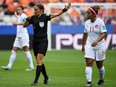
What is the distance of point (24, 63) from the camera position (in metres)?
23.0

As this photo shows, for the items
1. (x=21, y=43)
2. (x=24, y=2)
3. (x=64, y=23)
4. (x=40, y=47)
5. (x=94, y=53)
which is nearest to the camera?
(x=94, y=53)

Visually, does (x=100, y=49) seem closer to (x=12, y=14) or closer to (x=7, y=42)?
(x=7, y=42)

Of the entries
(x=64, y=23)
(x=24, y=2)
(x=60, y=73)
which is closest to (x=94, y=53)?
(x=60, y=73)

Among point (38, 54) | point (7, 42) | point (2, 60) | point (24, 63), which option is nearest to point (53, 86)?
point (38, 54)

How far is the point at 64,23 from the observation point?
3259 centimetres

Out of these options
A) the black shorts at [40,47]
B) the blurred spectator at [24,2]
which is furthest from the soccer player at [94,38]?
the blurred spectator at [24,2]

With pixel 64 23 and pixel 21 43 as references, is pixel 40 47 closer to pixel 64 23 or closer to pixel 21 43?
pixel 21 43

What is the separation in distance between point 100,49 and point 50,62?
375 inches

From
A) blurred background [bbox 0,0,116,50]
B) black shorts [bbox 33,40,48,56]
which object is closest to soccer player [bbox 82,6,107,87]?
black shorts [bbox 33,40,48,56]

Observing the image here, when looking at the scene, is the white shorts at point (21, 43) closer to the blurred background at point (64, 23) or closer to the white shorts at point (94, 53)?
the white shorts at point (94, 53)

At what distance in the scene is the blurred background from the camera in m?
31.7

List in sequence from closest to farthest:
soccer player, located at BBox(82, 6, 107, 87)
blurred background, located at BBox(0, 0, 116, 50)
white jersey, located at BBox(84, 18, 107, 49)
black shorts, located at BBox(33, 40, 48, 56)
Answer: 1. soccer player, located at BBox(82, 6, 107, 87)
2. white jersey, located at BBox(84, 18, 107, 49)
3. black shorts, located at BBox(33, 40, 48, 56)
4. blurred background, located at BBox(0, 0, 116, 50)

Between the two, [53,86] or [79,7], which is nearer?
[53,86]

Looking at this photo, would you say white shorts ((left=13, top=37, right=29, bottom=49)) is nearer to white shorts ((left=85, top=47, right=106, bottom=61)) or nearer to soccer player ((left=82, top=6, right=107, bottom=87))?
soccer player ((left=82, top=6, right=107, bottom=87))
